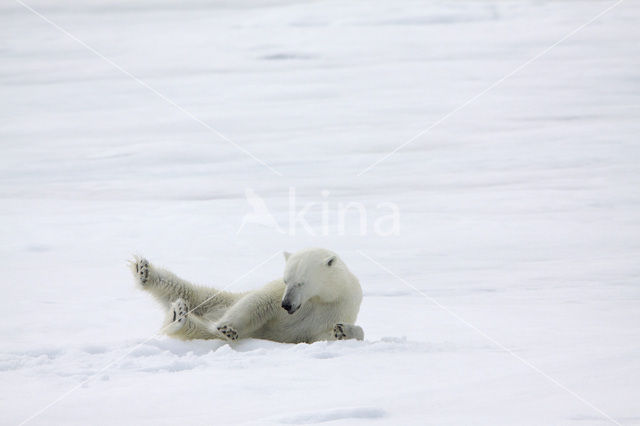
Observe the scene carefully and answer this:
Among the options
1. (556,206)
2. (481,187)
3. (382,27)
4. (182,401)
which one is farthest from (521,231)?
(382,27)

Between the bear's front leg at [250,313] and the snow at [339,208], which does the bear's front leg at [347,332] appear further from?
the bear's front leg at [250,313]

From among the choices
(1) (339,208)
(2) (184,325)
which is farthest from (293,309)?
(1) (339,208)

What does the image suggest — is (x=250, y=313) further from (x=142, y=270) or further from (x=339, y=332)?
(x=142, y=270)

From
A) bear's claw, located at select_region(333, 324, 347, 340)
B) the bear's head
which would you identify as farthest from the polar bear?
bear's claw, located at select_region(333, 324, 347, 340)

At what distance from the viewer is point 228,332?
3.78 metres

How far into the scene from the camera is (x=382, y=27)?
17250 millimetres

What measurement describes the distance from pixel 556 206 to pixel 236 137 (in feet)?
13.2

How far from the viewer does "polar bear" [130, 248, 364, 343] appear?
3.84m

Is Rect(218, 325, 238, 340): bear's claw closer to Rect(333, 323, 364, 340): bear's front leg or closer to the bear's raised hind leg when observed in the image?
the bear's raised hind leg

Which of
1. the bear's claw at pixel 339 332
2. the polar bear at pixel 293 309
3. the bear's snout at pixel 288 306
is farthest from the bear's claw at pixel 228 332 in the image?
the bear's claw at pixel 339 332

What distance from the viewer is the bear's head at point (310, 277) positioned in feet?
12.6

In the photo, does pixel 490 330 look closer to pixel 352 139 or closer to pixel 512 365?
pixel 512 365

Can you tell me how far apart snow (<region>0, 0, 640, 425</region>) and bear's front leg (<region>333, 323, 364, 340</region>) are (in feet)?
0.32

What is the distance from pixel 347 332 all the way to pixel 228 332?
19.9 inches
